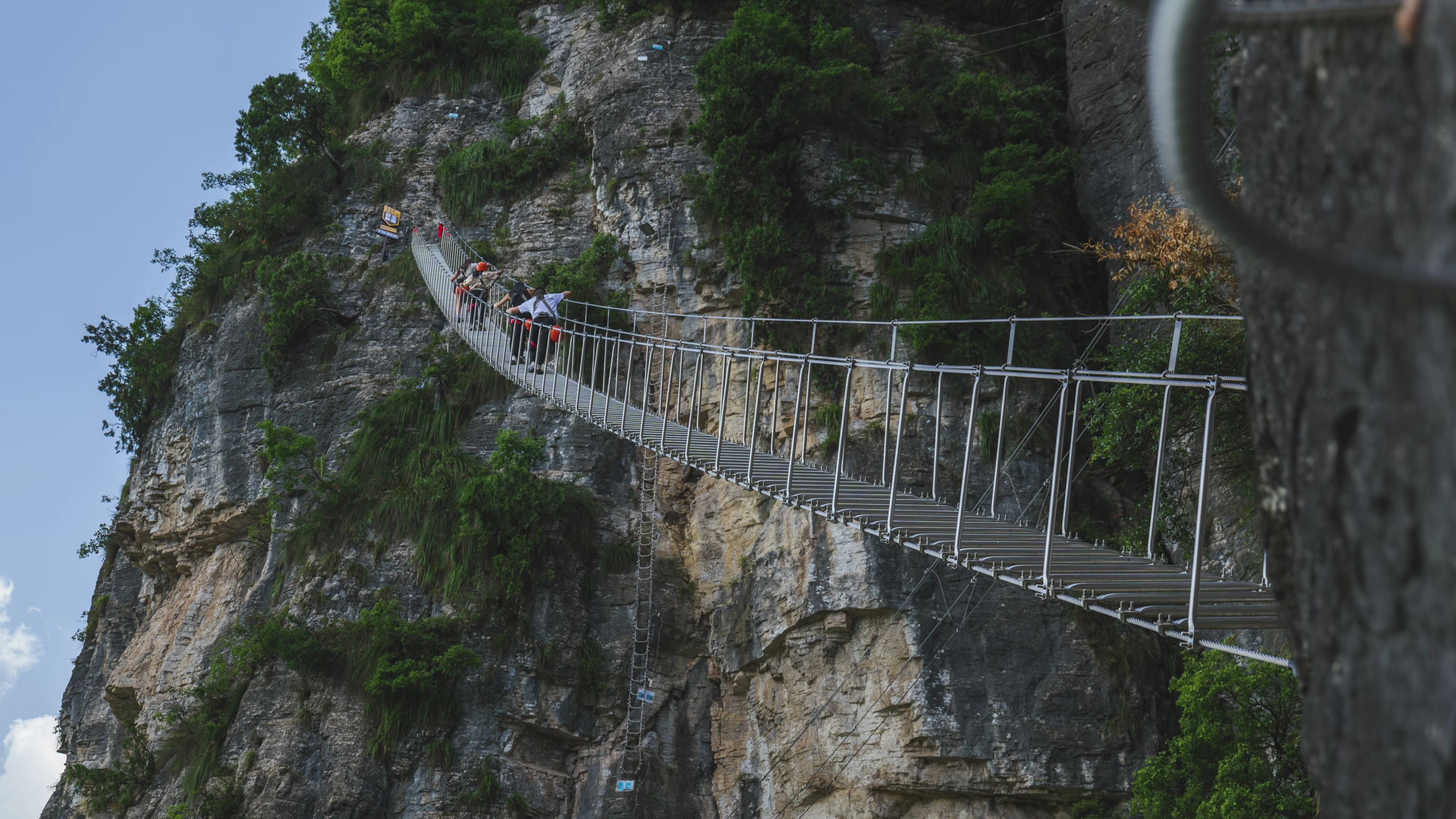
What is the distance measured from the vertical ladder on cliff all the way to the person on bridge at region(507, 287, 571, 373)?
2.96ft

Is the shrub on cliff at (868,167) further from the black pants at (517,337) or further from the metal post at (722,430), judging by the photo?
the metal post at (722,430)

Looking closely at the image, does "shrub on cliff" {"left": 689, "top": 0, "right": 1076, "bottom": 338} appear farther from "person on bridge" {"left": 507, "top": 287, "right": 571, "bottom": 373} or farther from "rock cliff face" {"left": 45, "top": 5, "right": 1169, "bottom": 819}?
"person on bridge" {"left": 507, "top": 287, "right": 571, "bottom": 373}

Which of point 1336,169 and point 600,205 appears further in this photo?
point 600,205

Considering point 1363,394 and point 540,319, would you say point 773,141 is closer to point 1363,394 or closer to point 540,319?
point 540,319

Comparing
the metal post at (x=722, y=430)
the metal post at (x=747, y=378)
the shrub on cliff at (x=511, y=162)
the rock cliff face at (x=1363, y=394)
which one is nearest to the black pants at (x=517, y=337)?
the metal post at (x=747, y=378)

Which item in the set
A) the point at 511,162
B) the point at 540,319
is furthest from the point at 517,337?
the point at 511,162

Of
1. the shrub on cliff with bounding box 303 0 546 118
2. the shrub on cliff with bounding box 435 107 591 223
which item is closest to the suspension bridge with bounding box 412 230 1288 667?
the shrub on cliff with bounding box 435 107 591 223

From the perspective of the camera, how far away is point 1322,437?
7.18 feet

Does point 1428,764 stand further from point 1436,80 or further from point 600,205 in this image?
point 600,205

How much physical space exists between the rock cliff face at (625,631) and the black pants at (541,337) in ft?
3.53

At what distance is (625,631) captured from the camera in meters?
10.5

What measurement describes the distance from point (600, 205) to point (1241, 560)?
7663mm

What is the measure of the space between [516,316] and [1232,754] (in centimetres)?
679

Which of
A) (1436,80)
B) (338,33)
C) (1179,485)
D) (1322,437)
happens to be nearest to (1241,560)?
(1179,485)
